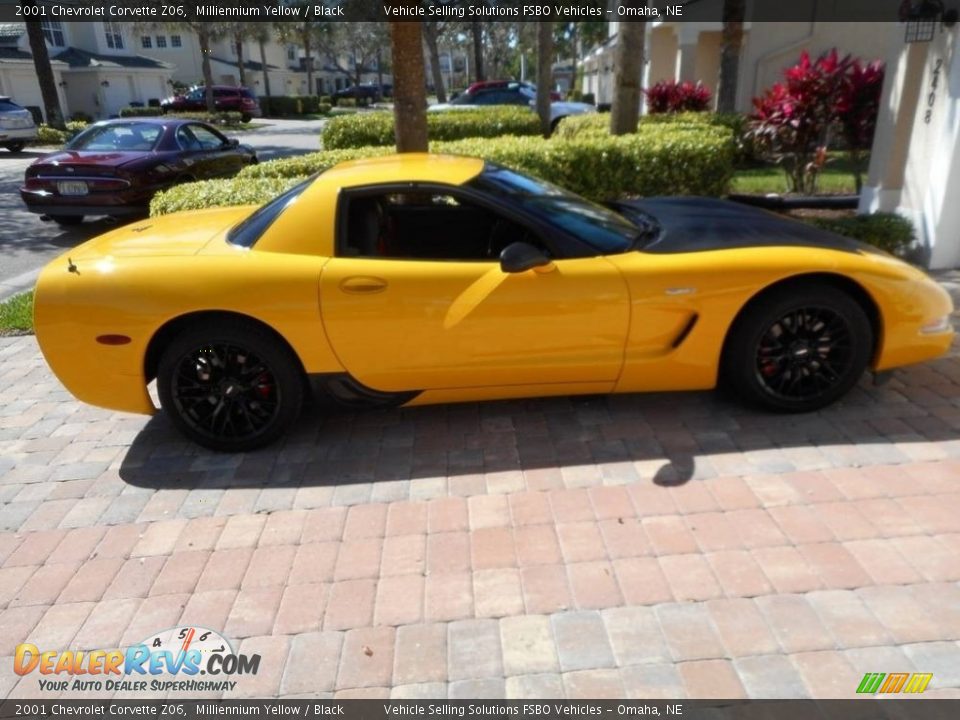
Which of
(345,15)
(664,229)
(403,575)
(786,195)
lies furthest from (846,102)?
(345,15)

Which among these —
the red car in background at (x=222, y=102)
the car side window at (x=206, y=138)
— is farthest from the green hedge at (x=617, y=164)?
the red car in background at (x=222, y=102)

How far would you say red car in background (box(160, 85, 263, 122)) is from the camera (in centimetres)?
3591

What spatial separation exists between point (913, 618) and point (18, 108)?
2533cm

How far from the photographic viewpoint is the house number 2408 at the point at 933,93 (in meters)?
6.07

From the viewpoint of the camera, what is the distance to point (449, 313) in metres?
3.38

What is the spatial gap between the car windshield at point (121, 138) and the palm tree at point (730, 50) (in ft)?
31.8

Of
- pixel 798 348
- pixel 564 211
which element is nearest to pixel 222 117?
pixel 564 211

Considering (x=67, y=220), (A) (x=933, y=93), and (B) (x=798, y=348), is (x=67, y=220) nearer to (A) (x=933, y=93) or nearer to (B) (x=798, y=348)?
(B) (x=798, y=348)

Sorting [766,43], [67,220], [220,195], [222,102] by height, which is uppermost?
[766,43]

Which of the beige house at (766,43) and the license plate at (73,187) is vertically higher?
the beige house at (766,43)

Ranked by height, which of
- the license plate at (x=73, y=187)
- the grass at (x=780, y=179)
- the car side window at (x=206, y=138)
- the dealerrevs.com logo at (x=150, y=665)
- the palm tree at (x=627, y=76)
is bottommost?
the dealerrevs.com logo at (x=150, y=665)

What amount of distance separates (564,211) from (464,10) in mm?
24639

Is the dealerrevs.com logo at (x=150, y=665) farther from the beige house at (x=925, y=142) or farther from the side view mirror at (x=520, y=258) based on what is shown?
the beige house at (x=925, y=142)
